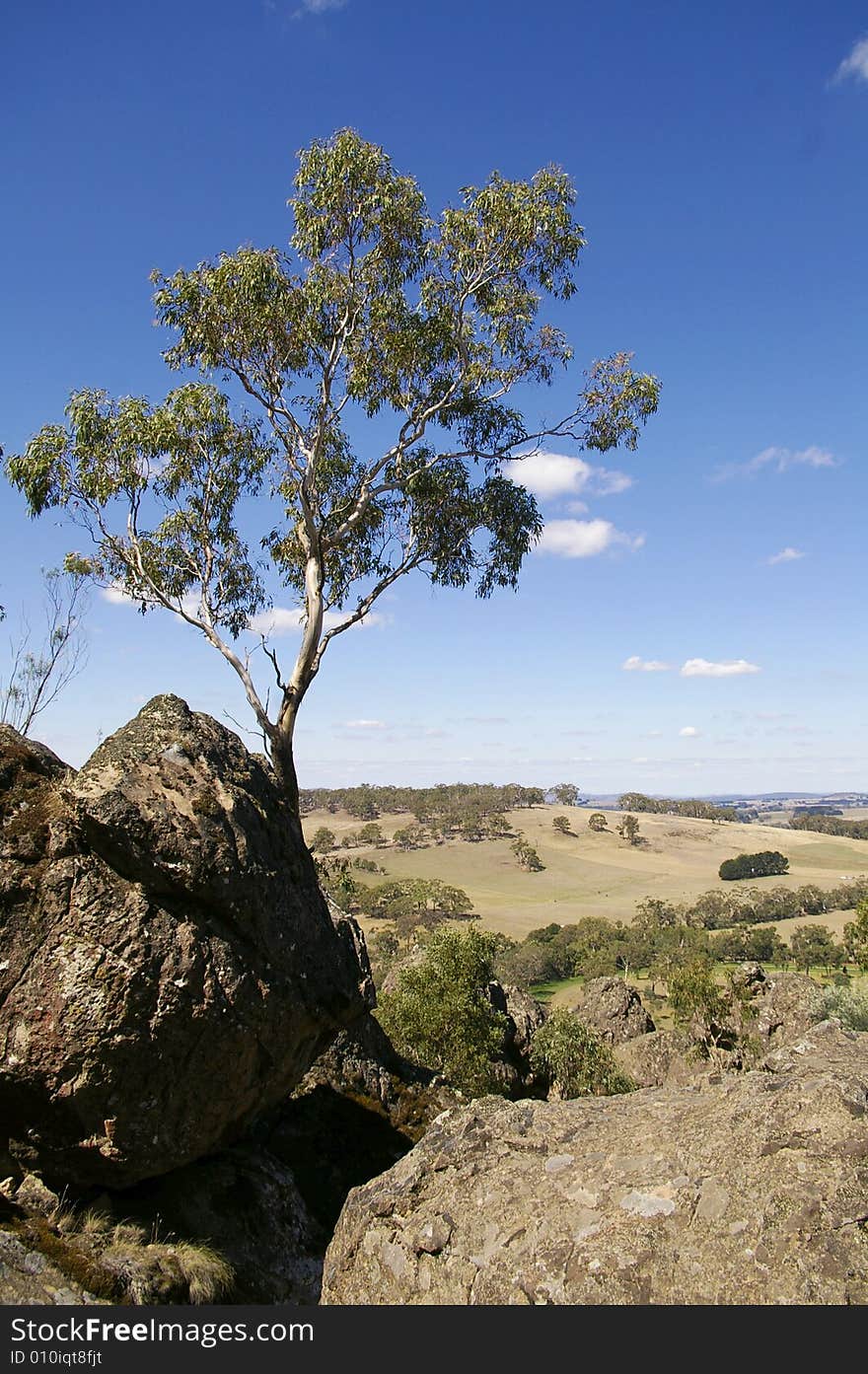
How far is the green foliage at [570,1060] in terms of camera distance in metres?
31.4

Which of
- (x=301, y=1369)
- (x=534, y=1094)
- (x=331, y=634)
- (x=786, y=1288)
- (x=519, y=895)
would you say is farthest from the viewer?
(x=519, y=895)

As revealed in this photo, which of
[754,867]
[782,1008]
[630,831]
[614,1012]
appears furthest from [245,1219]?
[630,831]

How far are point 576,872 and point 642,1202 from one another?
542 feet

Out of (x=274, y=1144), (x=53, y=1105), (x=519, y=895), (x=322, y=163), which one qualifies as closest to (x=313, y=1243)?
(x=274, y=1144)

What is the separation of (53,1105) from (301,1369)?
3.86 metres

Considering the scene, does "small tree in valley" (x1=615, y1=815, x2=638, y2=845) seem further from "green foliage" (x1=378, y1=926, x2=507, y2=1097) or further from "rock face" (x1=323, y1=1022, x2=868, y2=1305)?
"rock face" (x1=323, y1=1022, x2=868, y2=1305)

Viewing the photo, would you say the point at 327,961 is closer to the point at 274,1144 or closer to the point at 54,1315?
the point at 274,1144

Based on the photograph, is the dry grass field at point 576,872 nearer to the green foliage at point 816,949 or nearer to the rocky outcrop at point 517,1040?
the green foliage at point 816,949

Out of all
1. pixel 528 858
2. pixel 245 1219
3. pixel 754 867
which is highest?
pixel 245 1219

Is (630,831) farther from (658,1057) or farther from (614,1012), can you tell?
(658,1057)

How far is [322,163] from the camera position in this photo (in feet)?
64.9

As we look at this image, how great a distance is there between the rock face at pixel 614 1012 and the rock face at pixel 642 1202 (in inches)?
1767

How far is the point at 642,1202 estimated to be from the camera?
6793 millimetres

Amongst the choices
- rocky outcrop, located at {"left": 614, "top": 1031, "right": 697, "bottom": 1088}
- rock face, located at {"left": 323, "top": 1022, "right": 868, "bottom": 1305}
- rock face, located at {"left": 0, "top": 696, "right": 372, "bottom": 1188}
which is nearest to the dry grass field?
rocky outcrop, located at {"left": 614, "top": 1031, "right": 697, "bottom": 1088}
